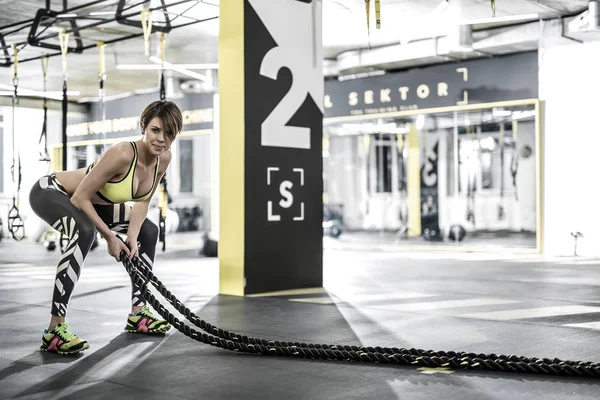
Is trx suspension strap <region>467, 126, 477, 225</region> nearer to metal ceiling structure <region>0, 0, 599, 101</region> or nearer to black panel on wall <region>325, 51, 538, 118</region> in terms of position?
black panel on wall <region>325, 51, 538, 118</region>

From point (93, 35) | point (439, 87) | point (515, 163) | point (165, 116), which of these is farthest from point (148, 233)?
point (439, 87)

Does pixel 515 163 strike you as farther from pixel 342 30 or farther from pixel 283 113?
pixel 283 113

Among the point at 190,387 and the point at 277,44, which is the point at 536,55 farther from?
the point at 190,387

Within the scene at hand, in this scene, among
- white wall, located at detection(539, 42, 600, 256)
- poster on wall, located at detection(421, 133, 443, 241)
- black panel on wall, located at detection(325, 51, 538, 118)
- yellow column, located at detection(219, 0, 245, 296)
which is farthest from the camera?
poster on wall, located at detection(421, 133, 443, 241)

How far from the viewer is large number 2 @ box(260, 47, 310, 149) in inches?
196

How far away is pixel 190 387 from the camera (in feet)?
7.57

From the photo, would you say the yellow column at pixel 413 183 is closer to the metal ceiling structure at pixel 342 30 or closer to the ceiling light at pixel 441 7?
the metal ceiling structure at pixel 342 30

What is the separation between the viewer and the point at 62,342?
111 inches

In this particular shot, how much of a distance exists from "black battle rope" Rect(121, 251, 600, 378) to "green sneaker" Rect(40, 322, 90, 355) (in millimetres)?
344

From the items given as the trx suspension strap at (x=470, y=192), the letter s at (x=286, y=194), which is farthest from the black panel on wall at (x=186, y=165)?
the letter s at (x=286, y=194)

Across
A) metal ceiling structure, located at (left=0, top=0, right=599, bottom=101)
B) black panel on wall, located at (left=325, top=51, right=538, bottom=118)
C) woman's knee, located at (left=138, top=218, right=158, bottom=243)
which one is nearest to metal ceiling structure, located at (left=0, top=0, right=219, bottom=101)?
metal ceiling structure, located at (left=0, top=0, right=599, bottom=101)

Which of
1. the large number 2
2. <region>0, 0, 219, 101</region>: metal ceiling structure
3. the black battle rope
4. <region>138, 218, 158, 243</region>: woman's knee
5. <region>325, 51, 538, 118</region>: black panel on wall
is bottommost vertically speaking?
the black battle rope

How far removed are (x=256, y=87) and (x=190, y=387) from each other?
2.98 meters

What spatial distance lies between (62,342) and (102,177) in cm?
71
